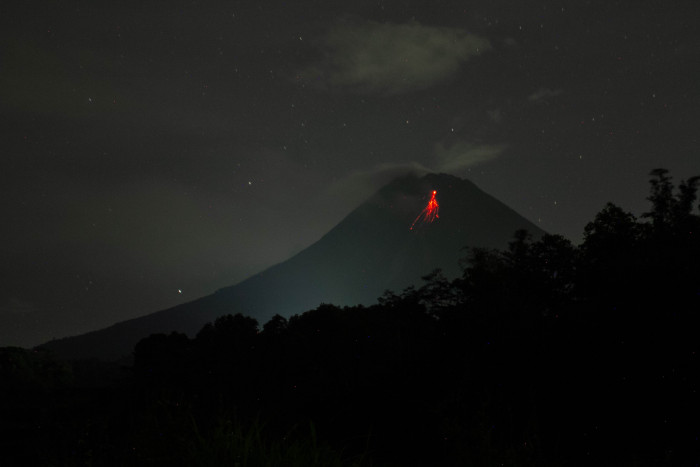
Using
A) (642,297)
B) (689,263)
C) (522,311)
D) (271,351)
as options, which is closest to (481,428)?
(642,297)

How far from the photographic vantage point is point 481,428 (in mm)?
7410

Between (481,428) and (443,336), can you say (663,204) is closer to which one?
(443,336)

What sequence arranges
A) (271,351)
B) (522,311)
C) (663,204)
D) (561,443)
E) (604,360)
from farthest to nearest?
(271,351) < (663,204) < (522,311) < (604,360) < (561,443)

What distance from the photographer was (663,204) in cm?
3453

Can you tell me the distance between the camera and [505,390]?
18.8 meters

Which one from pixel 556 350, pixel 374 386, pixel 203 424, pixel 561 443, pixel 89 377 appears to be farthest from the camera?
pixel 89 377

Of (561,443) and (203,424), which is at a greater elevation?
(203,424)

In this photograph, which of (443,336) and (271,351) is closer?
(443,336)

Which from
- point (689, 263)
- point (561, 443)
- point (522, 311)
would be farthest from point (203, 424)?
point (522, 311)

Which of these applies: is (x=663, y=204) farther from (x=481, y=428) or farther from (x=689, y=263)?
(x=481, y=428)

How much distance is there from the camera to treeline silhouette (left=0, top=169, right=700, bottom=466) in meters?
6.04

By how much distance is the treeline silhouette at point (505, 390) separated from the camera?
19.8ft

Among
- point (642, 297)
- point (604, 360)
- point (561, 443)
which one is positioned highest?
point (642, 297)

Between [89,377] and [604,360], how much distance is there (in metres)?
118
